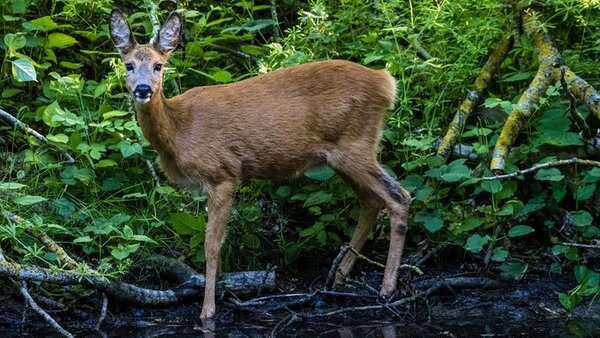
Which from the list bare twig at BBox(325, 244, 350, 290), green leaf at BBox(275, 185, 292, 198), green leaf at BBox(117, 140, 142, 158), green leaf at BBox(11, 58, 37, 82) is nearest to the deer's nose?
green leaf at BBox(117, 140, 142, 158)

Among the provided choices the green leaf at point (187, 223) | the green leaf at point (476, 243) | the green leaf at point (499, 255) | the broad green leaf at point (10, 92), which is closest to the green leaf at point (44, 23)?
the broad green leaf at point (10, 92)

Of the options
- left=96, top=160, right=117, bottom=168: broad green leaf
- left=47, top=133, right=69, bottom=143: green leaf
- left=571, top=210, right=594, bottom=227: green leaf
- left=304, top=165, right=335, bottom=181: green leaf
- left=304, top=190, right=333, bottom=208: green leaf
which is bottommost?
left=304, top=190, right=333, bottom=208: green leaf

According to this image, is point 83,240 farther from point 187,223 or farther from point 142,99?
point 142,99

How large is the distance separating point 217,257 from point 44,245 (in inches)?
40.4

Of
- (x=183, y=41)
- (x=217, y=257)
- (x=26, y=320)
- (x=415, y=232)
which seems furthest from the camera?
(x=183, y=41)

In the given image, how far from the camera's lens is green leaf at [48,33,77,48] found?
25.2 feet

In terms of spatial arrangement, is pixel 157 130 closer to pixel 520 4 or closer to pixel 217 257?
pixel 217 257

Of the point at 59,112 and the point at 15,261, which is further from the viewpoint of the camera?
the point at 59,112

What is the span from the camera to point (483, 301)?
253 inches

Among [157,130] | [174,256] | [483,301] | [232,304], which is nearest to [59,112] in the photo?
[157,130]

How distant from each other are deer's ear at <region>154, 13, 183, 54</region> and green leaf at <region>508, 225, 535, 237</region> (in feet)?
7.87

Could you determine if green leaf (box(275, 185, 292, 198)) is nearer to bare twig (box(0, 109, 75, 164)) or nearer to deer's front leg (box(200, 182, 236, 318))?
deer's front leg (box(200, 182, 236, 318))

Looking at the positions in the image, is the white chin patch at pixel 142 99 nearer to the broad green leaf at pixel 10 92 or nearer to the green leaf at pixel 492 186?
the broad green leaf at pixel 10 92

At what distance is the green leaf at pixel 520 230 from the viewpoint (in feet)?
21.3
